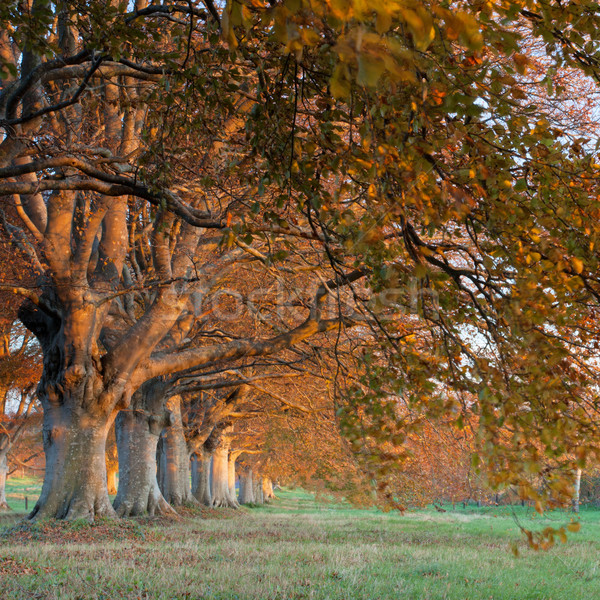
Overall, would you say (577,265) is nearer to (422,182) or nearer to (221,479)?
(422,182)

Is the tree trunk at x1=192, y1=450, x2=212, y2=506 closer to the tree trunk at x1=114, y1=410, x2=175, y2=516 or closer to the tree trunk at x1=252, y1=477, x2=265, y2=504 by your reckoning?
the tree trunk at x1=114, y1=410, x2=175, y2=516

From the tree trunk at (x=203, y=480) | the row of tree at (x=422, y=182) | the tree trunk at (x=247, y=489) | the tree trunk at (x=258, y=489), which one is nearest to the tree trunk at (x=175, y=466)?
the tree trunk at (x=203, y=480)

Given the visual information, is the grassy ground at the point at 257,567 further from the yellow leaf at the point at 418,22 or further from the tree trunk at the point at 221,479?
the tree trunk at the point at 221,479

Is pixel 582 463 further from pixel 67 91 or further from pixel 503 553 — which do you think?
pixel 503 553

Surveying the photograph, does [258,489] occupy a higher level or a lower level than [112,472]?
lower

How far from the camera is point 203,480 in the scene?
26.3 meters

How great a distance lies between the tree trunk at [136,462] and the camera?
14820 millimetres

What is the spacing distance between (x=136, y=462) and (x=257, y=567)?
7809 millimetres

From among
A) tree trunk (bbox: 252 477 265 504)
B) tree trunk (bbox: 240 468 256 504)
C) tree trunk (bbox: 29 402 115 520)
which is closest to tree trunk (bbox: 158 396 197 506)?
tree trunk (bbox: 29 402 115 520)

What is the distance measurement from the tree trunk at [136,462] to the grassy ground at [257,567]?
1192mm

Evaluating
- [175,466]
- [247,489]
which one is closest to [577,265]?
[175,466]

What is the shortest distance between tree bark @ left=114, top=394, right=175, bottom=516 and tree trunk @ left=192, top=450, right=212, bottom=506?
435 inches

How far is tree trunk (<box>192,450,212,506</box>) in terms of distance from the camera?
26.0 m

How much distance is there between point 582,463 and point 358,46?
1.88m
